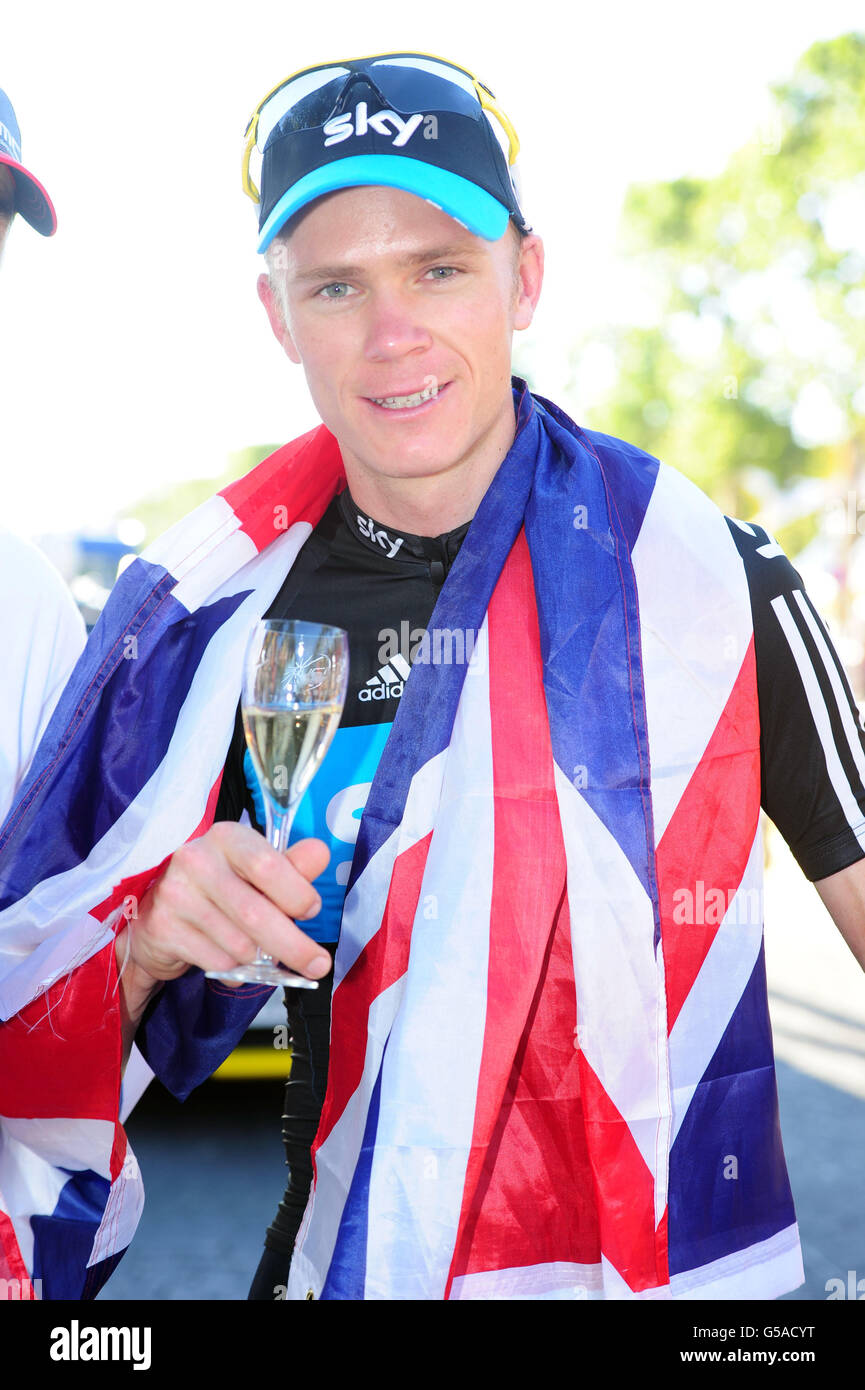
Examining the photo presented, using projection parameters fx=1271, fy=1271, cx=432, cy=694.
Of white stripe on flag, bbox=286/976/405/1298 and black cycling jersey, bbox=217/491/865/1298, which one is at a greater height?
black cycling jersey, bbox=217/491/865/1298

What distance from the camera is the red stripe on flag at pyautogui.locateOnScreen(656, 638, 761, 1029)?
1870 millimetres

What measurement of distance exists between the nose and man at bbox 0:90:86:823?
2.70 ft

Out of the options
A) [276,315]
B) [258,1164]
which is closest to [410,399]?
[276,315]

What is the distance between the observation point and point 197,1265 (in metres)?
3.94

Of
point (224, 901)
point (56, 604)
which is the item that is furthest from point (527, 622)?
point (56, 604)

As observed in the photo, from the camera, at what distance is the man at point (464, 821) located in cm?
179

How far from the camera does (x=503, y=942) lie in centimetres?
182

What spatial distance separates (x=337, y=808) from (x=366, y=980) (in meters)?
0.28

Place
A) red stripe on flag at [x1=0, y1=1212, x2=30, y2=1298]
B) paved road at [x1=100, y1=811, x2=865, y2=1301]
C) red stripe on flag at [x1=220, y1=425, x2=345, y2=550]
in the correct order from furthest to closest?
paved road at [x1=100, y1=811, x2=865, y2=1301]
red stripe on flag at [x1=220, y1=425, x2=345, y2=550]
red stripe on flag at [x1=0, y1=1212, x2=30, y2=1298]

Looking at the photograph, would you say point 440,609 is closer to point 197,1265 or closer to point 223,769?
point 223,769

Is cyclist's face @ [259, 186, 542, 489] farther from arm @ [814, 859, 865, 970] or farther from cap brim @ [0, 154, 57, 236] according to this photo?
arm @ [814, 859, 865, 970]

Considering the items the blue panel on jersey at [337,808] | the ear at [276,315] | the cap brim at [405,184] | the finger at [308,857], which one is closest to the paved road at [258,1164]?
the blue panel on jersey at [337,808]

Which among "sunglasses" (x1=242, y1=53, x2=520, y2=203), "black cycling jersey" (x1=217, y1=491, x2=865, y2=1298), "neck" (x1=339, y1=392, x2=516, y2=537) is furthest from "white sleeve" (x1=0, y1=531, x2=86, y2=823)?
"sunglasses" (x1=242, y1=53, x2=520, y2=203)

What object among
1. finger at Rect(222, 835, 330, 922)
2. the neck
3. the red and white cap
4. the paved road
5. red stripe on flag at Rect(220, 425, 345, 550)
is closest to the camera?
finger at Rect(222, 835, 330, 922)
